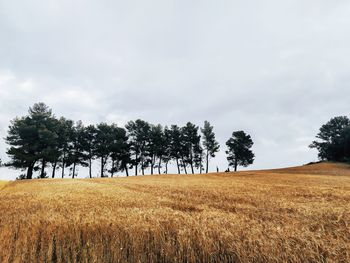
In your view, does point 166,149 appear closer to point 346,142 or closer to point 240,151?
point 240,151

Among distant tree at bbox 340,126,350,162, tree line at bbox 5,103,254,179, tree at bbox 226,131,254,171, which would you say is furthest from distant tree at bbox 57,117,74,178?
distant tree at bbox 340,126,350,162

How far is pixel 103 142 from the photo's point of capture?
67312mm

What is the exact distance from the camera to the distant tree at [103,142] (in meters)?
65.6

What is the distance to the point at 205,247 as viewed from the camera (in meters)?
4.08

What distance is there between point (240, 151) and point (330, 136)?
31.5 meters

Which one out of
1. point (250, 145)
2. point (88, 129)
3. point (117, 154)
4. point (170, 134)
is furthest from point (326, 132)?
point (88, 129)

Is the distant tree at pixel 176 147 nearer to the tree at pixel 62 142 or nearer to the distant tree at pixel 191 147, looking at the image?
the distant tree at pixel 191 147

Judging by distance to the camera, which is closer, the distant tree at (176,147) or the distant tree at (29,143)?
the distant tree at (29,143)

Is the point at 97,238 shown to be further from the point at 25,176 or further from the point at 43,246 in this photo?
the point at 25,176

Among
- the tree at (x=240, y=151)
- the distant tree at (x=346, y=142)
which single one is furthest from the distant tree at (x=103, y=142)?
the distant tree at (x=346, y=142)

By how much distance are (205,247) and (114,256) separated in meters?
1.78

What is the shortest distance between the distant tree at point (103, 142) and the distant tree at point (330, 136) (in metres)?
65.7

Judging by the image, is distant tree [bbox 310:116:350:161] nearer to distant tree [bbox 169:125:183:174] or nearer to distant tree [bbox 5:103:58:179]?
distant tree [bbox 169:125:183:174]

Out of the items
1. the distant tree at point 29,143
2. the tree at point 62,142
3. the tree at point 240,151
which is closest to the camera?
the distant tree at point 29,143
